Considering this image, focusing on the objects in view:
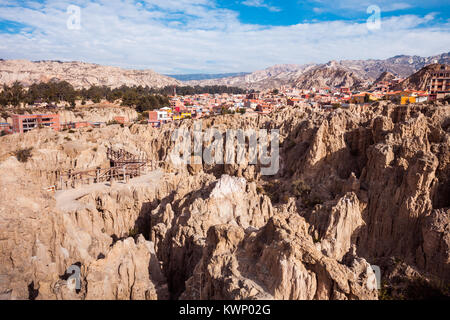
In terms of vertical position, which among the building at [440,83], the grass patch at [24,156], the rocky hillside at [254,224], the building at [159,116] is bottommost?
the rocky hillside at [254,224]

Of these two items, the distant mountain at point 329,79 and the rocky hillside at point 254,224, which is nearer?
the rocky hillside at point 254,224

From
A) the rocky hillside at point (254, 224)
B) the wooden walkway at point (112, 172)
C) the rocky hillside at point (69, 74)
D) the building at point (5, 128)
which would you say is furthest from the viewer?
the rocky hillside at point (69, 74)

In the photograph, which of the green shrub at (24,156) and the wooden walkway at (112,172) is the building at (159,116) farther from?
the green shrub at (24,156)

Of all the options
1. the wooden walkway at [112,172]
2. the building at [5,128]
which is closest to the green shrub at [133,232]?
the wooden walkway at [112,172]

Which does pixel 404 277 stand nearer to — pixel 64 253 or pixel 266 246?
pixel 266 246

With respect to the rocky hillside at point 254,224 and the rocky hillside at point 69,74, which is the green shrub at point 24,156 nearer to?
the rocky hillside at point 254,224

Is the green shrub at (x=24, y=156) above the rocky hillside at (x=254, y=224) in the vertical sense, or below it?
above

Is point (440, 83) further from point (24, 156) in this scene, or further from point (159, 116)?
point (24, 156)

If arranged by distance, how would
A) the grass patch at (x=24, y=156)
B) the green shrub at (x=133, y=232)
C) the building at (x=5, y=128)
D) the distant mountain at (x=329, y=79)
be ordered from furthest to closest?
1. the distant mountain at (x=329, y=79)
2. the building at (x=5, y=128)
3. the grass patch at (x=24, y=156)
4. the green shrub at (x=133, y=232)
